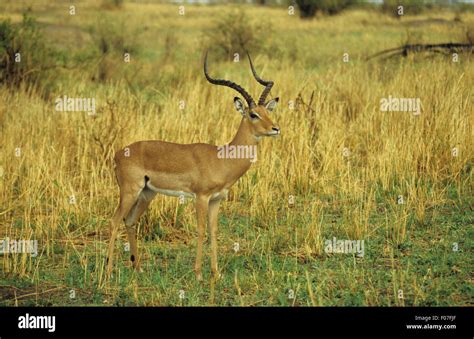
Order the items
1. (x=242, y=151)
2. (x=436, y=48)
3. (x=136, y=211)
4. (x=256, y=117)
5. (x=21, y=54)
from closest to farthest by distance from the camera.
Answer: (x=256, y=117)
(x=242, y=151)
(x=136, y=211)
(x=21, y=54)
(x=436, y=48)

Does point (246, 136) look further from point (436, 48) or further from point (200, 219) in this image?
point (436, 48)

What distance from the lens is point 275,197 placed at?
10.1 meters

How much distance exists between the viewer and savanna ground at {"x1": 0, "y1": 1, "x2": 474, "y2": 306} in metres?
7.39

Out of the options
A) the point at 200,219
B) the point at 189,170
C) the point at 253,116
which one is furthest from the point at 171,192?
the point at 253,116

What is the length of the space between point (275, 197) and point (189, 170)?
2.50m

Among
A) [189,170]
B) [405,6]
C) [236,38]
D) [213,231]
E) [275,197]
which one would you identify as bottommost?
[213,231]

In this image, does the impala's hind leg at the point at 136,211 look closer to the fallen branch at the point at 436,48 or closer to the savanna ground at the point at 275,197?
the savanna ground at the point at 275,197

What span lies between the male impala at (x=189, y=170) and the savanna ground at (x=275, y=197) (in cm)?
53

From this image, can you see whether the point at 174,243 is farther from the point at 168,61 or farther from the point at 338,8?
the point at 338,8

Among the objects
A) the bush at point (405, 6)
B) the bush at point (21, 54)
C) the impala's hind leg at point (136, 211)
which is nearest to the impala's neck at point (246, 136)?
the impala's hind leg at point (136, 211)

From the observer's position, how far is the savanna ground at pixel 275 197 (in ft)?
24.2

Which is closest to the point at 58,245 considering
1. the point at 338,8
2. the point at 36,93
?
the point at 36,93

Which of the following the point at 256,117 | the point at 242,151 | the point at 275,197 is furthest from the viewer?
the point at 275,197
